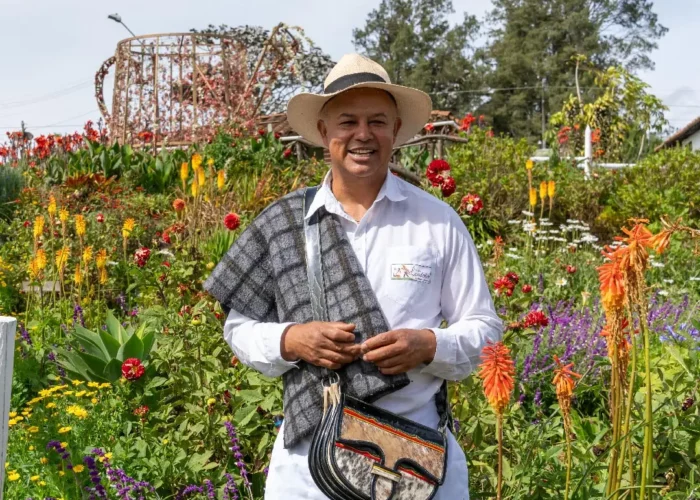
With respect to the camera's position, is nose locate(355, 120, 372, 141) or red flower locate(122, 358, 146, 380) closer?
nose locate(355, 120, 372, 141)

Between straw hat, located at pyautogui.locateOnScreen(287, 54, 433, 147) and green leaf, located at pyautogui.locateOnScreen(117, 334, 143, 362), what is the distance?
1.82m

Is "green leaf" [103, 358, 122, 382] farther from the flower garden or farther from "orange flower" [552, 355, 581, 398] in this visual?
"orange flower" [552, 355, 581, 398]

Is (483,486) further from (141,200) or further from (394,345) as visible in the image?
(141,200)

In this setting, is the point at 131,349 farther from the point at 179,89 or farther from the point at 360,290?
the point at 179,89

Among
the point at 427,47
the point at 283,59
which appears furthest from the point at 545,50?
the point at 283,59

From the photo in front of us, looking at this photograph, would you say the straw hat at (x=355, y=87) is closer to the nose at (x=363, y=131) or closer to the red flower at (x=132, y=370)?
the nose at (x=363, y=131)

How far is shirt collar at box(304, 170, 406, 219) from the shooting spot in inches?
77.1

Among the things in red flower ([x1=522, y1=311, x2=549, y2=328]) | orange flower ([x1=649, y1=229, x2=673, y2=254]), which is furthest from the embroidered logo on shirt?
red flower ([x1=522, y1=311, x2=549, y2=328])

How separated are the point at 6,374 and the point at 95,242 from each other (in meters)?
4.90

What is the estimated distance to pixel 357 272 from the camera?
1885 millimetres

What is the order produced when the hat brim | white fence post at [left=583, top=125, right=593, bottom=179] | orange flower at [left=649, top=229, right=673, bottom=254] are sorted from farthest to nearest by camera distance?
white fence post at [left=583, top=125, right=593, bottom=179], the hat brim, orange flower at [left=649, top=229, right=673, bottom=254]

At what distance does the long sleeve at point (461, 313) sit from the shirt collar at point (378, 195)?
0.15 metres

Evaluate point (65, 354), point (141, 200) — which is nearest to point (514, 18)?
point (141, 200)

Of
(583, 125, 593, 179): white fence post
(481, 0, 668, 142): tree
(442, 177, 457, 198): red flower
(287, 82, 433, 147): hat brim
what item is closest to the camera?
(287, 82, 433, 147): hat brim
